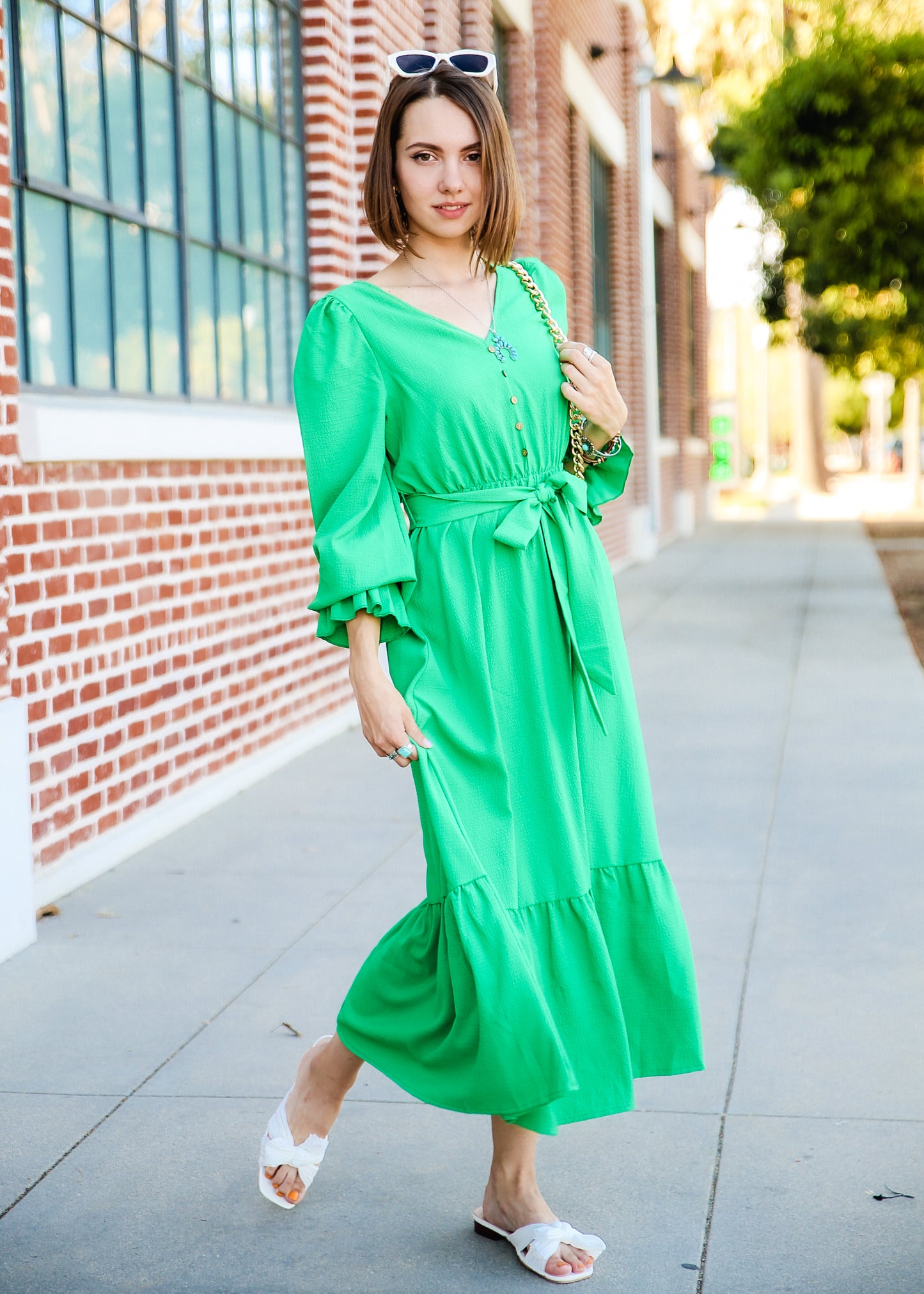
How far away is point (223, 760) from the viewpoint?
6238mm

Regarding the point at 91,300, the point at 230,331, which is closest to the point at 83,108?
the point at 91,300

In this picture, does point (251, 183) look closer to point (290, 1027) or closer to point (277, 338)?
point (277, 338)

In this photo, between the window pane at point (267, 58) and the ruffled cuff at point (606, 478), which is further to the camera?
the window pane at point (267, 58)

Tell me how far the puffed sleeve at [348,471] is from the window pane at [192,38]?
4210mm

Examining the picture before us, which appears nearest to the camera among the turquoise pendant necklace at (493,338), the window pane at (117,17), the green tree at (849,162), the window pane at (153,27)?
the turquoise pendant necklace at (493,338)

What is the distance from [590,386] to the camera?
8.68 ft

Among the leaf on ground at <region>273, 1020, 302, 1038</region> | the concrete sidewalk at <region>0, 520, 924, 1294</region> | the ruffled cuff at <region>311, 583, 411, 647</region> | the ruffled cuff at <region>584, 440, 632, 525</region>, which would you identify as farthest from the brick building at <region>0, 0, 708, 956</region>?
the ruffled cuff at <region>584, 440, 632, 525</region>

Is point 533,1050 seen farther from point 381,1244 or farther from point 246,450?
point 246,450

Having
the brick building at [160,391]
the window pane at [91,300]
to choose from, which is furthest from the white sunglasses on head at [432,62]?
the window pane at [91,300]

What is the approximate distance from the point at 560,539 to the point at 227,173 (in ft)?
15.5

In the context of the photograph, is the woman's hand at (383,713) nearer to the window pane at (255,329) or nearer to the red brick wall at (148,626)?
the red brick wall at (148,626)

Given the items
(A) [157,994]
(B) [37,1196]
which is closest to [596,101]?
(A) [157,994]

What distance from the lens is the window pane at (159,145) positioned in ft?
19.4

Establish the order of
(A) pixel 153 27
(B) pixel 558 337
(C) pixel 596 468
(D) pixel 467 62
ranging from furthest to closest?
1. (A) pixel 153 27
2. (C) pixel 596 468
3. (B) pixel 558 337
4. (D) pixel 467 62
